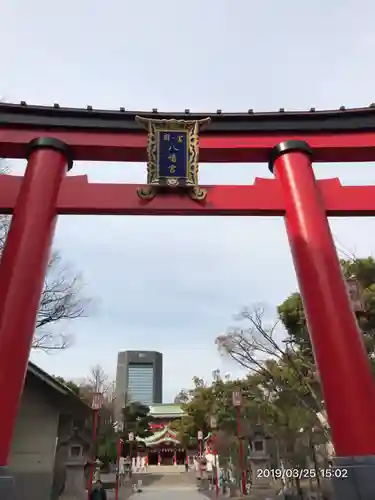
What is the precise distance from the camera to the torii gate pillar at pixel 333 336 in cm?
482

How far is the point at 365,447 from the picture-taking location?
4840 mm

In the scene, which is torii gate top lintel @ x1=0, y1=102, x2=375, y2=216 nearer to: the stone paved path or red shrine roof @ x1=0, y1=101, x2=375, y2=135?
red shrine roof @ x1=0, y1=101, x2=375, y2=135

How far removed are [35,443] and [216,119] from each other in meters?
8.18

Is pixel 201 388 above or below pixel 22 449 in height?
above

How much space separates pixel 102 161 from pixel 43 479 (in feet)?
23.6

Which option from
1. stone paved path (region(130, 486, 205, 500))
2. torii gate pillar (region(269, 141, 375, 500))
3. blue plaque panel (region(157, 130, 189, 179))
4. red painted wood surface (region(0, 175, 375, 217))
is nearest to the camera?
torii gate pillar (region(269, 141, 375, 500))

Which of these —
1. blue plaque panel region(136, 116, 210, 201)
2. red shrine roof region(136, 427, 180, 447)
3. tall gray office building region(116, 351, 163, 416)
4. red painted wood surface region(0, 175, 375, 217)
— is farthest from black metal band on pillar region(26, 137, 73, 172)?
tall gray office building region(116, 351, 163, 416)

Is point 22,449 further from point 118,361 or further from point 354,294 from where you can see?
point 118,361

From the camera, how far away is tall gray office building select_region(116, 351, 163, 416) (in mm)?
75625

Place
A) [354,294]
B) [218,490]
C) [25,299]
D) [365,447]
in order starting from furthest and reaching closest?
[218,490], [354,294], [25,299], [365,447]

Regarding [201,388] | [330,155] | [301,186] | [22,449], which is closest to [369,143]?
[330,155]

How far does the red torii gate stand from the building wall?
4416 millimetres

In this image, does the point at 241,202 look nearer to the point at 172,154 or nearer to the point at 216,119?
the point at 172,154

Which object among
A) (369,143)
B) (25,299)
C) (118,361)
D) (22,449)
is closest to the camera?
(25,299)
